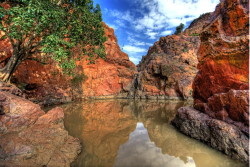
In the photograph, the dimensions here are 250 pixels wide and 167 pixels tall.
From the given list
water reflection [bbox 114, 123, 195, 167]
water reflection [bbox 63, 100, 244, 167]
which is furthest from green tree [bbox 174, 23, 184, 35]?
water reflection [bbox 114, 123, 195, 167]

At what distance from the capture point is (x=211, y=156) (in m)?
3.79

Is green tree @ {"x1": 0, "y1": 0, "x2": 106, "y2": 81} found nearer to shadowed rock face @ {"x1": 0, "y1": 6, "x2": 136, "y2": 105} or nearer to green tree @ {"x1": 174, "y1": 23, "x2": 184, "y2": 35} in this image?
shadowed rock face @ {"x1": 0, "y1": 6, "x2": 136, "y2": 105}

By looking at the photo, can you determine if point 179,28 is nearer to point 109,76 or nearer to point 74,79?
point 109,76

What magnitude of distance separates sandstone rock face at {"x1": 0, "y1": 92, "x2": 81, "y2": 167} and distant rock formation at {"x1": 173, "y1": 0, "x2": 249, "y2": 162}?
4.70 metres

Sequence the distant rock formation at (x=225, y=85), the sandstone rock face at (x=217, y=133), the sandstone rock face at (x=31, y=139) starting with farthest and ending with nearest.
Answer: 1. the distant rock formation at (x=225, y=85)
2. the sandstone rock face at (x=217, y=133)
3. the sandstone rock face at (x=31, y=139)

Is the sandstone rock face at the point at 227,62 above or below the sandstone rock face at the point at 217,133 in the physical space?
above

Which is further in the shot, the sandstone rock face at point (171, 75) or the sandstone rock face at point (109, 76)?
the sandstone rock face at point (109, 76)

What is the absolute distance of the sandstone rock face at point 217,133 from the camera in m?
3.46

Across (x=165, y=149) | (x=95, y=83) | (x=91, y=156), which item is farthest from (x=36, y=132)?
(x=95, y=83)

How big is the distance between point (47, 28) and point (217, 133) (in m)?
10.0

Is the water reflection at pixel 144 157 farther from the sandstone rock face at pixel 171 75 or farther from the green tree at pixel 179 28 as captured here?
the green tree at pixel 179 28

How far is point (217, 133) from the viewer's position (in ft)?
13.3

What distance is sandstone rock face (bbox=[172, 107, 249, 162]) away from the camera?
3455 millimetres

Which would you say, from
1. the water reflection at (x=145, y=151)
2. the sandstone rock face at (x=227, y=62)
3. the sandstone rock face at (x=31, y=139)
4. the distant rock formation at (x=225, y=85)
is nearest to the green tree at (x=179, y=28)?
the distant rock formation at (x=225, y=85)
